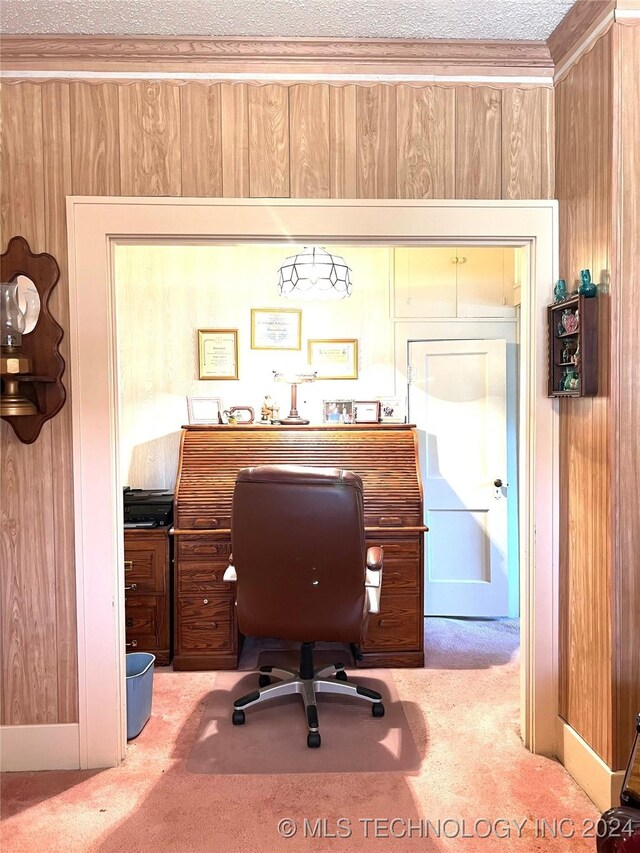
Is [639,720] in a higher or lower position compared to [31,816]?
higher

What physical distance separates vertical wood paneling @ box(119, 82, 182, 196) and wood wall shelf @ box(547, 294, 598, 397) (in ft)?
5.01

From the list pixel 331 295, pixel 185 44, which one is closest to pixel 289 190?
pixel 185 44

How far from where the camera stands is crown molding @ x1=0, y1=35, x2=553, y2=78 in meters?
2.27

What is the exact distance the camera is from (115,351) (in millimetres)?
2369

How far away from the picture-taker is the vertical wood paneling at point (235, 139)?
232 cm

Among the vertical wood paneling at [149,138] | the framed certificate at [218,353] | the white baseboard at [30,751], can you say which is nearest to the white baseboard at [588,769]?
the white baseboard at [30,751]

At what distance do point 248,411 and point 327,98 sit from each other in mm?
1996

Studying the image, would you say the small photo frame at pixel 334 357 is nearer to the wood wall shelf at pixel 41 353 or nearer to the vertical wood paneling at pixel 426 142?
the vertical wood paneling at pixel 426 142

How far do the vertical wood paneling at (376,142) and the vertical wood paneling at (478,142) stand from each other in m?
0.26

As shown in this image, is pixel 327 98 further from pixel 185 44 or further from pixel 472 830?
pixel 472 830

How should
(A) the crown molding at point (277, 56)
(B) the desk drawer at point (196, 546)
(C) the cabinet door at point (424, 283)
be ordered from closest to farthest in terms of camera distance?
(A) the crown molding at point (277, 56), (B) the desk drawer at point (196, 546), (C) the cabinet door at point (424, 283)

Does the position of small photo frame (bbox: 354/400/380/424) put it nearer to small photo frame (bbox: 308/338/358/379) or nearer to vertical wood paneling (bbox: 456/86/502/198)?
small photo frame (bbox: 308/338/358/379)

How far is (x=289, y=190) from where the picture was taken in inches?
92.6

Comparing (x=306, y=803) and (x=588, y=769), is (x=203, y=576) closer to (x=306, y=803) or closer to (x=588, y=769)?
(x=306, y=803)
